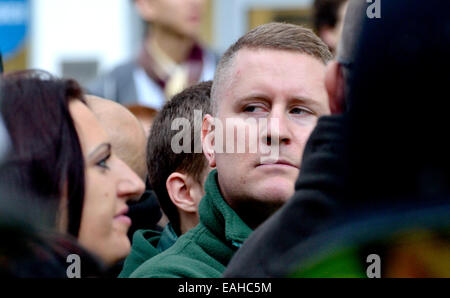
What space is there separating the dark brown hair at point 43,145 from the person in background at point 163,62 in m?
2.37

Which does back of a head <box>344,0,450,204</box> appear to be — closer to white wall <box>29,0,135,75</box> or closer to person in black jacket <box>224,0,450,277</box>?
person in black jacket <box>224,0,450,277</box>

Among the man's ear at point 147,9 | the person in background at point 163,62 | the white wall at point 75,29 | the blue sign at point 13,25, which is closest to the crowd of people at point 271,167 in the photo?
the person in background at point 163,62

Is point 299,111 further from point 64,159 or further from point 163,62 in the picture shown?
point 163,62

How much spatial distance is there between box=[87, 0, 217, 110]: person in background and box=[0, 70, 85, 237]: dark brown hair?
7.77ft

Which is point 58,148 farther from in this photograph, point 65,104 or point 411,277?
point 411,277

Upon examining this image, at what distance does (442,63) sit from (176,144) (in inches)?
60.8

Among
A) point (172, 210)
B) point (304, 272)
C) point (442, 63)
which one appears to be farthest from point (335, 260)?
point (172, 210)

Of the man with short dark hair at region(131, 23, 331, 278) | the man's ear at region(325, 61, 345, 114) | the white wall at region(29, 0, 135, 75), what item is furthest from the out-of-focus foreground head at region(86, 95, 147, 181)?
the white wall at region(29, 0, 135, 75)

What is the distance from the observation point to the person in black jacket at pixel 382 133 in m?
1.52

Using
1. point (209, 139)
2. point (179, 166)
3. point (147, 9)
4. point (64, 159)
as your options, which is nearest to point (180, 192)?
point (179, 166)

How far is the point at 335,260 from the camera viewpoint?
5.42ft

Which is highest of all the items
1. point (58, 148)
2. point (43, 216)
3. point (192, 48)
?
point (192, 48)

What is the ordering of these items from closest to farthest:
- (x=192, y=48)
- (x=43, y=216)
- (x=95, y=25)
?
1. (x=43, y=216)
2. (x=192, y=48)
3. (x=95, y=25)

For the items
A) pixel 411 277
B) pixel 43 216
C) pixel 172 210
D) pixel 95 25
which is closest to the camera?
pixel 411 277
